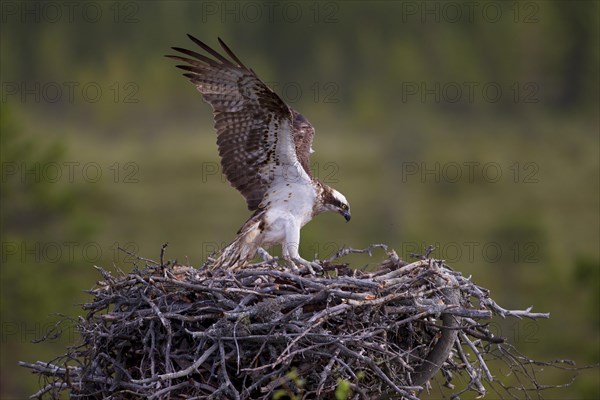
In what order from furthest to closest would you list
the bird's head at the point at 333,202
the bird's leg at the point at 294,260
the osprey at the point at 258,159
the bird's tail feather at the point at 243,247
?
the bird's head at the point at 333,202
the osprey at the point at 258,159
the bird's tail feather at the point at 243,247
the bird's leg at the point at 294,260

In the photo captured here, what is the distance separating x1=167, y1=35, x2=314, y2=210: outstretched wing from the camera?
7.92m

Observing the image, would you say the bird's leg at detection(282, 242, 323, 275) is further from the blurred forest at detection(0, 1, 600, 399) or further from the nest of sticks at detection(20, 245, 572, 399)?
the blurred forest at detection(0, 1, 600, 399)

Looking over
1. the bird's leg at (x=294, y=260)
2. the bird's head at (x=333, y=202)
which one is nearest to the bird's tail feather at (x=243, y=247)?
the bird's leg at (x=294, y=260)

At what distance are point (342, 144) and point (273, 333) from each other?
4146cm

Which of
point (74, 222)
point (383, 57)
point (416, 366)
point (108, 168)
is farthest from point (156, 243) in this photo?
point (383, 57)

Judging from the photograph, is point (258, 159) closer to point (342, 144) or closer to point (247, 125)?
point (247, 125)

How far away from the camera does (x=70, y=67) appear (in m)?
59.3

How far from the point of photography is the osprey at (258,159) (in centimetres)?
794

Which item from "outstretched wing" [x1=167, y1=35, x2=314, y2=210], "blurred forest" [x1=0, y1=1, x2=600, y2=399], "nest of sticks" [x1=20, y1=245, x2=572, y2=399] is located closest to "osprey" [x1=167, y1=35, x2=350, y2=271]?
"outstretched wing" [x1=167, y1=35, x2=314, y2=210]

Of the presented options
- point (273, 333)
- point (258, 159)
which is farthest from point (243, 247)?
point (273, 333)

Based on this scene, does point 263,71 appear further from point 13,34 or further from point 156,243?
point 156,243

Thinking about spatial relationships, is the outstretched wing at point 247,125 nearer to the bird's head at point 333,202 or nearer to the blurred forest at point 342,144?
the bird's head at point 333,202

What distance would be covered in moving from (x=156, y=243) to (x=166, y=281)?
29595mm

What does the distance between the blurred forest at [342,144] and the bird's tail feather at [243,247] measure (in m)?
8.55
